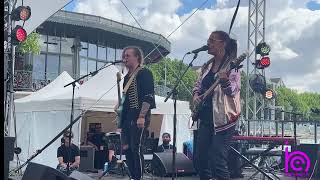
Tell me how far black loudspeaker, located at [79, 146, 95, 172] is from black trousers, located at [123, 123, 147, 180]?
2.54 metres

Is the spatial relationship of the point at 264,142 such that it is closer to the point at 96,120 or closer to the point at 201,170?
the point at 201,170

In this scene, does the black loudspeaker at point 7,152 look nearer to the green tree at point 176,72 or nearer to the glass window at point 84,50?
the green tree at point 176,72

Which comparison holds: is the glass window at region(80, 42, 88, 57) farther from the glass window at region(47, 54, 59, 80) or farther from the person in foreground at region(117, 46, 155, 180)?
the person in foreground at region(117, 46, 155, 180)

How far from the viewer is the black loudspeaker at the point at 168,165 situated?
631cm

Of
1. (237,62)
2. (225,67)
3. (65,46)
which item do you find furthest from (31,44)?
(237,62)

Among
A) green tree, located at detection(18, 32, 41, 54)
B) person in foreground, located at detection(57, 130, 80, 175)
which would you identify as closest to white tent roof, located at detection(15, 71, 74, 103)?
person in foreground, located at detection(57, 130, 80, 175)

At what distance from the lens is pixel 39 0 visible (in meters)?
7.10

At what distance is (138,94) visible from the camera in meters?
5.80

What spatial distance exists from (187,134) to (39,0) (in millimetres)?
5021

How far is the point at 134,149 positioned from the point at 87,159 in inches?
115

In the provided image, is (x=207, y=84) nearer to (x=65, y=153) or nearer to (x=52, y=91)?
(x=65, y=153)

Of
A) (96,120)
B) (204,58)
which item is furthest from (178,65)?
(96,120)

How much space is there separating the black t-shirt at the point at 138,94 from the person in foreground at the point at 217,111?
2.08ft

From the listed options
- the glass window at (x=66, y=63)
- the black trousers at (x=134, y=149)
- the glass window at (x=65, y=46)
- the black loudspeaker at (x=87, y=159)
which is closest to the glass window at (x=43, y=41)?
the glass window at (x=65, y=46)
